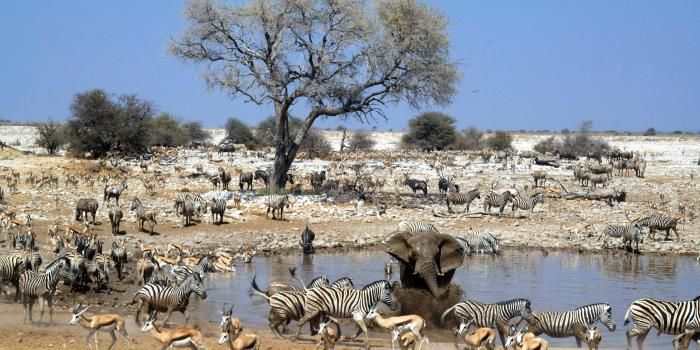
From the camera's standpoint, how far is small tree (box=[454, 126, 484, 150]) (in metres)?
63.1

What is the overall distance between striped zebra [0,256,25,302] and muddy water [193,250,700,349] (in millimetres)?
3044

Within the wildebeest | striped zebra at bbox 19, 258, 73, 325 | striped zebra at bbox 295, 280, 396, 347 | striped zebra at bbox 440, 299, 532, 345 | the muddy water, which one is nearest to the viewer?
striped zebra at bbox 440, 299, 532, 345

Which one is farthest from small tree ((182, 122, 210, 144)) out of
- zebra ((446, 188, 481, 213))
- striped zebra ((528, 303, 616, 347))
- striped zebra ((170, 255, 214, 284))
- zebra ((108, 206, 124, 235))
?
striped zebra ((528, 303, 616, 347))

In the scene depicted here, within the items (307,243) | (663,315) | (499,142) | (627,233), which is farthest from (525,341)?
(499,142)

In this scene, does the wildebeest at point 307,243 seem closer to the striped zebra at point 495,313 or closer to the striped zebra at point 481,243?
the striped zebra at point 481,243

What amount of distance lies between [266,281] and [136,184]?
51.4 ft

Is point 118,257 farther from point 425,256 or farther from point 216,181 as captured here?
point 216,181

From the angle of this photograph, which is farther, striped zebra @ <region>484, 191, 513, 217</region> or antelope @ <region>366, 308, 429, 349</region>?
striped zebra @ <region>484, 191, 513, 217</region>

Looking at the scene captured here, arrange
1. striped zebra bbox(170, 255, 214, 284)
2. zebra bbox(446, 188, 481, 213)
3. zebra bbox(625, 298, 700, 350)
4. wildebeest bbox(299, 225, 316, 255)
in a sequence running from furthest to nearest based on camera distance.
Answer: zebra bbox(446, 188, 481, 213) → wildebeest bbox(299, 225, 316, 255) → striped zebra bbox(170, 255, 214, 284) → zebra bbox(625, 298, 700, 350)

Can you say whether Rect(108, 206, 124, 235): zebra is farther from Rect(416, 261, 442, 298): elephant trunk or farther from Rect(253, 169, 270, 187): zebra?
Rect(416, 261, 442, 298): elephant trunk

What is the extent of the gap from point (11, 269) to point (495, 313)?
8096 millimetres

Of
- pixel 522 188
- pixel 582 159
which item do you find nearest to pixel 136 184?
pixel 522 188

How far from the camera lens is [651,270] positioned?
66.0 feet

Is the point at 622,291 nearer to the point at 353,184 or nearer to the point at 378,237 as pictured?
the point at 378,237
